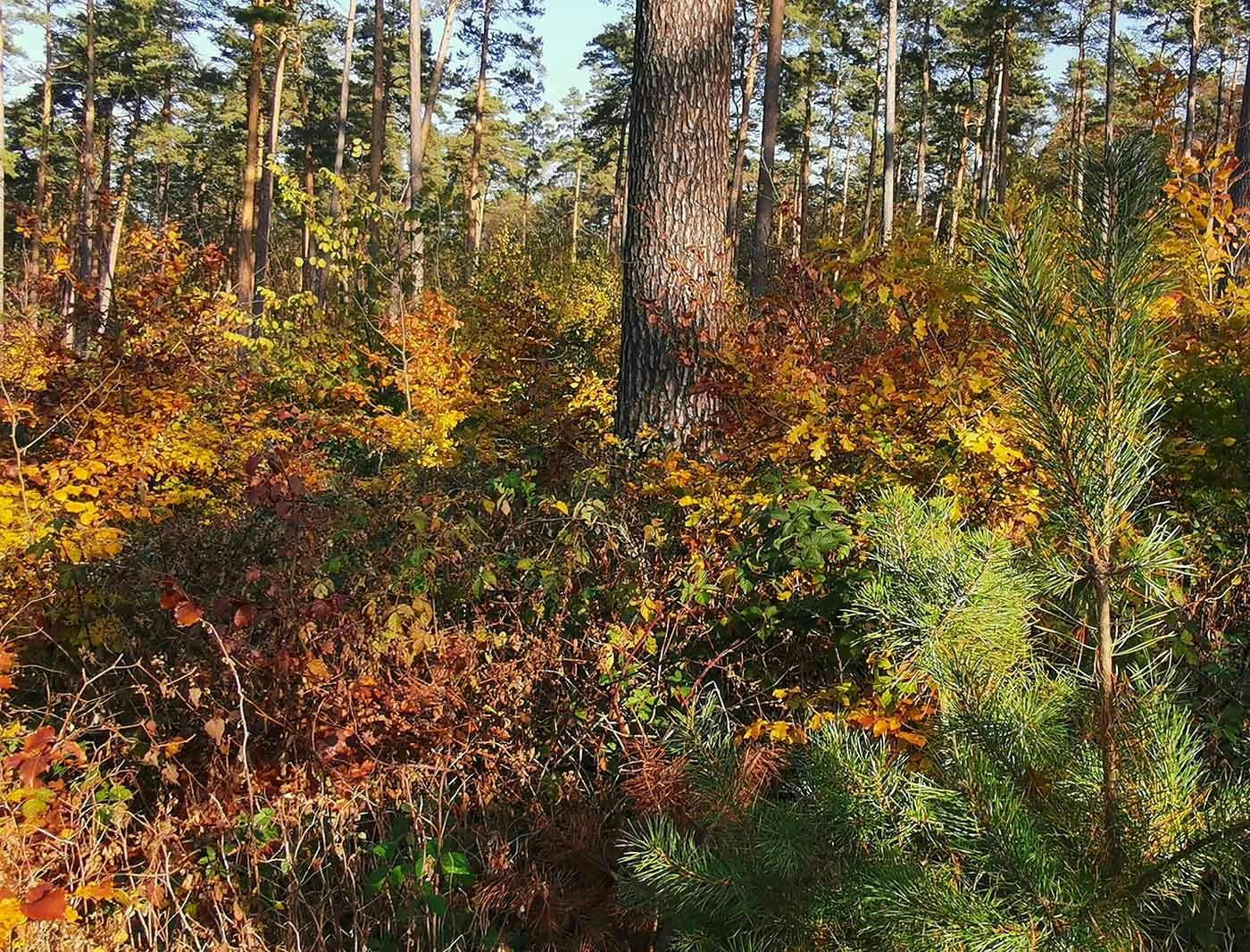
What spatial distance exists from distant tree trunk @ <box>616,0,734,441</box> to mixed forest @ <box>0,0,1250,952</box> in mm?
24

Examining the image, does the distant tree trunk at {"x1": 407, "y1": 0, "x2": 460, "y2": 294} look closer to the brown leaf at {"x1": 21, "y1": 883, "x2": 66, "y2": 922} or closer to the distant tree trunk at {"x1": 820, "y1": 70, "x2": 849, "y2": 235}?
the brown leaf at {"x1": 21, "y1": 883, "x2": 66, "y2": 922}

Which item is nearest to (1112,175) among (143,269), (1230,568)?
(1230,568)

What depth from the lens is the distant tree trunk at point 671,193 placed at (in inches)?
166

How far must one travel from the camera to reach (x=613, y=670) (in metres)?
2.84

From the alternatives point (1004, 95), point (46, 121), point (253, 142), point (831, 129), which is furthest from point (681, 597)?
point (831, 129)

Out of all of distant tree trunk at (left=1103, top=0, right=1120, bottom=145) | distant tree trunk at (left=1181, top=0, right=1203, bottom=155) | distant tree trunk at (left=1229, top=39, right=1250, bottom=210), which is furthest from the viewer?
distant tree trunk at (left=1181, top=0, right=1203, bottom=155)

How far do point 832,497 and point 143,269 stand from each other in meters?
6.03

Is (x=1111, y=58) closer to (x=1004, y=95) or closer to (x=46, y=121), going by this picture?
(x=1004, y=95)

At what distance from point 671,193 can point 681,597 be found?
2357 millimetres

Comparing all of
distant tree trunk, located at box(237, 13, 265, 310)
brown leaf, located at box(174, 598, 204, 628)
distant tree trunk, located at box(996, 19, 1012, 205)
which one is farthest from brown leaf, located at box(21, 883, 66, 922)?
distant tree trunk, located at box(996, 19, 1012, 205)

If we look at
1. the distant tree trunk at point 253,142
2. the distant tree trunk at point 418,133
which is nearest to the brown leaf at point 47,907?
the distant tree trunk at point 418,133

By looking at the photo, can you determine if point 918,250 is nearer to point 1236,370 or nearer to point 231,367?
point 1236,370

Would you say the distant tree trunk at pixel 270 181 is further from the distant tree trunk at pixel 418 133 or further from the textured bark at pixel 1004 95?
the textured bark at pixel 1004 95

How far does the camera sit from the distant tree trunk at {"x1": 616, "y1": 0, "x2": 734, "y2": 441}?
13.9 ft
